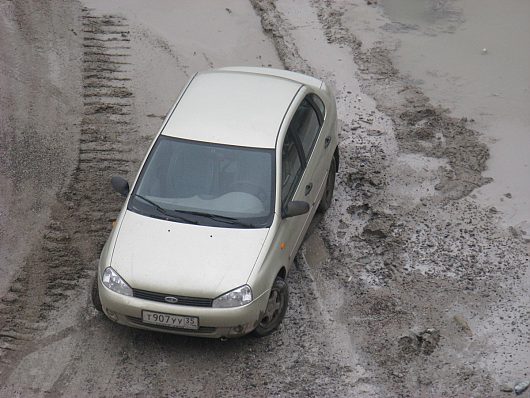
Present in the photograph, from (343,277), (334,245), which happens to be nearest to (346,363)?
(343,277)

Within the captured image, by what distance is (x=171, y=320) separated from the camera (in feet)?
24.7

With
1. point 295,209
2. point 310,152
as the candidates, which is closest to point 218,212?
point 295,209

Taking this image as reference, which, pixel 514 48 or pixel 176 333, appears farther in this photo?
pixel 514 48

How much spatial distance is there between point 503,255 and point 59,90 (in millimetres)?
6742

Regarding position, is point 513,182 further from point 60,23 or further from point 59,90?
point 60,23

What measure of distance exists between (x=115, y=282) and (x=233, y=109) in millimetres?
2373

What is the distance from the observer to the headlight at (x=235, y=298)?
756 cm

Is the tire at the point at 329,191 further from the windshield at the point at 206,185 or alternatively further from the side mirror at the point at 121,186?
the side mirror at the point at 121,186

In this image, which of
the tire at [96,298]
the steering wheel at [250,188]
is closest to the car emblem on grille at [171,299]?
the tire at [96,298]

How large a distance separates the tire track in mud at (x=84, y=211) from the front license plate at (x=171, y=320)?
4.05 feet

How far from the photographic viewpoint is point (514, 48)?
14.5 metres

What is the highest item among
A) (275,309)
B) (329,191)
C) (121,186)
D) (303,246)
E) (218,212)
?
(218,212)

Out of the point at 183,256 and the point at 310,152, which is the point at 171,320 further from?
the point at 310,152

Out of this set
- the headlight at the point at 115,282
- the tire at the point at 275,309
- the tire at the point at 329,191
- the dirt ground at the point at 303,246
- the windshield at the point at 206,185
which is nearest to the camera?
the headlight at the point at 115,282
